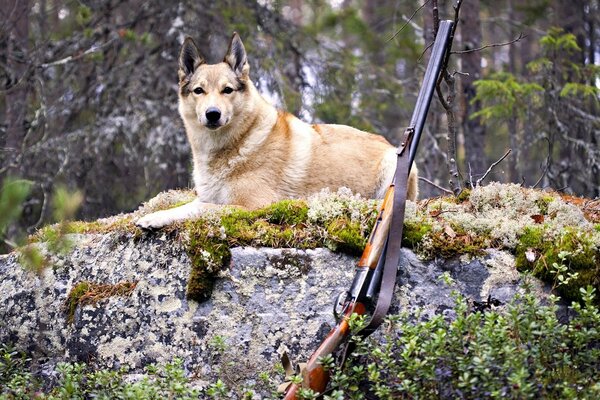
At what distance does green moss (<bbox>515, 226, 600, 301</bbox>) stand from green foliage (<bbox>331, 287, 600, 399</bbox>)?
462 millimetres

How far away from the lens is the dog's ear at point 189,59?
6.09 meters

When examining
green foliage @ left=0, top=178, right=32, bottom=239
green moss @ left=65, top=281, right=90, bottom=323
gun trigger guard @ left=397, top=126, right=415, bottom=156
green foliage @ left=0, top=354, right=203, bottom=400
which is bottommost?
green foliage @ left=0, top=354, right=203, bottom=400

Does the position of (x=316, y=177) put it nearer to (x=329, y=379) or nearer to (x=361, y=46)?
(x=329, y=379)

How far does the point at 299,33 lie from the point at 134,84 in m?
2.79

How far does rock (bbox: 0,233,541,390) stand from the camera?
4352 millimetres

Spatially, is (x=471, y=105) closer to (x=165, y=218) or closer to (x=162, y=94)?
(x=162, y=94)

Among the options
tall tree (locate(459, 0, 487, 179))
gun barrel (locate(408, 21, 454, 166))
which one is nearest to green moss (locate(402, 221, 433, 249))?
gun barrel (locate(408, 21, 454, 166))

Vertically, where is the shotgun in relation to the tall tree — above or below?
below

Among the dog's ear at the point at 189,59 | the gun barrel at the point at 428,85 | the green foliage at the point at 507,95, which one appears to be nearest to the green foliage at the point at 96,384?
the gun barrel at the point at 428,85

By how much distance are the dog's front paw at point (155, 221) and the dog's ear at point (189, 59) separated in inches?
72.0

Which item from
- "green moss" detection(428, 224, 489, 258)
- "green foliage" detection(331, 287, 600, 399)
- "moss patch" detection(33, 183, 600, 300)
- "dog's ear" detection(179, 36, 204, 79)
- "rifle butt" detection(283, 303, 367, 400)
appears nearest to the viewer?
"green foliage" detection(331, 287, 600, 399)

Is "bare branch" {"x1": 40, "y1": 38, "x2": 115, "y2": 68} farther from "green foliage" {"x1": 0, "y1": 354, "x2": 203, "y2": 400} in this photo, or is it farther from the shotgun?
the shotgun

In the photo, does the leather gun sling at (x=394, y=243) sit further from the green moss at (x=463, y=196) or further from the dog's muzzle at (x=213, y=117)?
the dog's muzzle at (x=213, y=117)

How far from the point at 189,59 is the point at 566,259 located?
3.58 m
